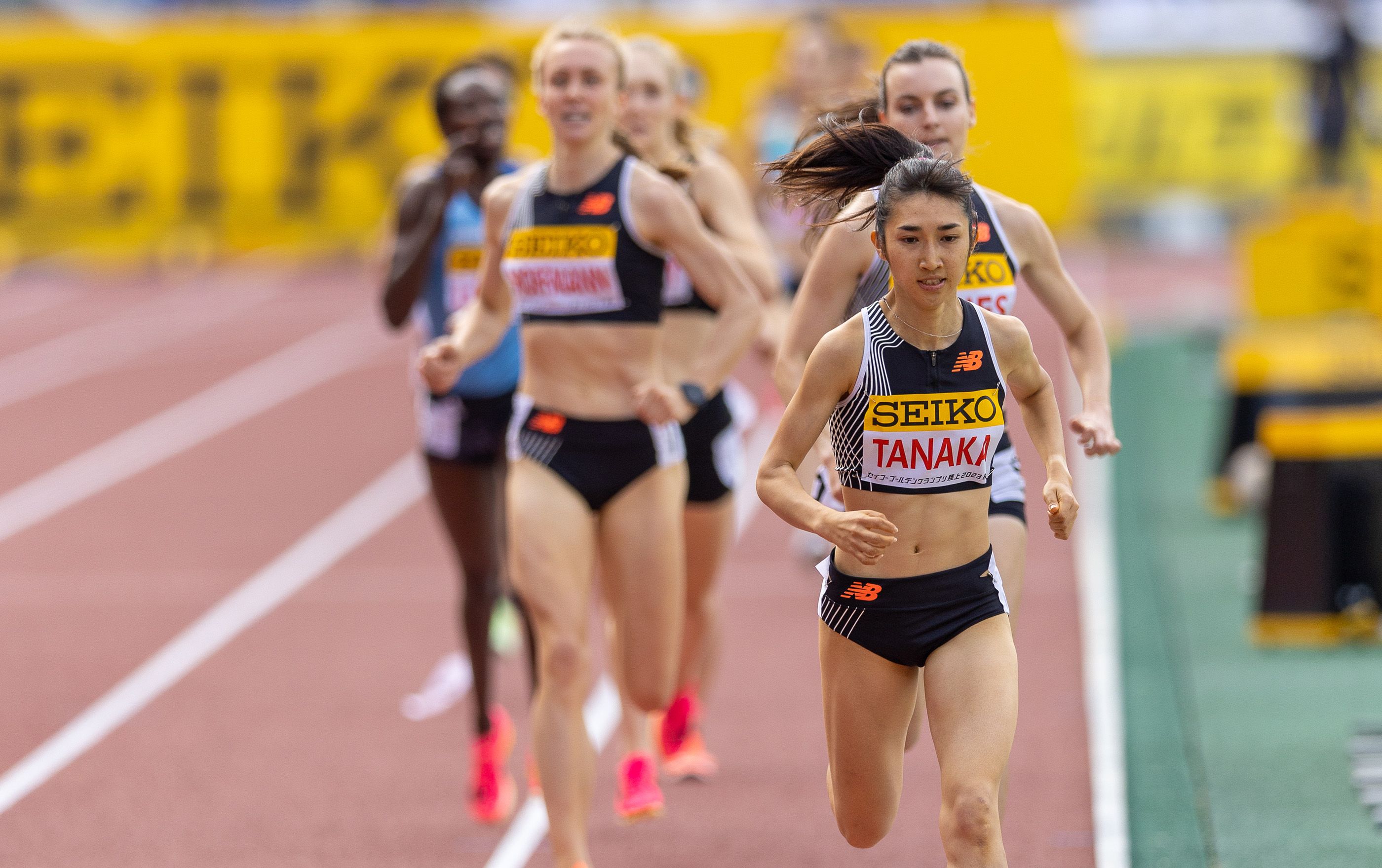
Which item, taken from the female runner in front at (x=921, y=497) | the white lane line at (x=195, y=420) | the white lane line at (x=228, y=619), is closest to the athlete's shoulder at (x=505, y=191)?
the female runner in front at (x=921, y=497)

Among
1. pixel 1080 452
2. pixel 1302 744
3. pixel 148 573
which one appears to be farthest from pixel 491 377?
pixel 1080 452

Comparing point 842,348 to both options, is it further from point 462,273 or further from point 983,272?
point 462,273

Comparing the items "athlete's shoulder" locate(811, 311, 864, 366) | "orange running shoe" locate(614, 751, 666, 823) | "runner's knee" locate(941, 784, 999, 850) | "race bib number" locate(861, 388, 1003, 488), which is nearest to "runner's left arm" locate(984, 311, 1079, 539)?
"race bib number" locate(861, 388, 1003, 488)

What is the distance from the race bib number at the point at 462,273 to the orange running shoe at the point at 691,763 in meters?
1.77

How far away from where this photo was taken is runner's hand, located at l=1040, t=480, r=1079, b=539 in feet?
14.0

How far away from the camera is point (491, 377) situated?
6.96 m

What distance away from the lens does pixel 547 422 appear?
582 centimetres

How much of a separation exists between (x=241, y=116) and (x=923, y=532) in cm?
1807

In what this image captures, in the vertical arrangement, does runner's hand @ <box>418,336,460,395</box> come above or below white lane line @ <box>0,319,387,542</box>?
above

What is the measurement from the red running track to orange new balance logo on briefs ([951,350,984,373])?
2.10 meters

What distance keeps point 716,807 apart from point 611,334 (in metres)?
1.88

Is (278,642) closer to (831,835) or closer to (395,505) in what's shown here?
(395,505)

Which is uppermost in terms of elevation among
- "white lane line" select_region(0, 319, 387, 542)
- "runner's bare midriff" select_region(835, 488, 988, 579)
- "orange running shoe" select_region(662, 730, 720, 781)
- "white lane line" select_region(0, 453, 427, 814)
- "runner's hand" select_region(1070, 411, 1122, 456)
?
"runner's hand" select_region(1070, 411, 1122, 456)

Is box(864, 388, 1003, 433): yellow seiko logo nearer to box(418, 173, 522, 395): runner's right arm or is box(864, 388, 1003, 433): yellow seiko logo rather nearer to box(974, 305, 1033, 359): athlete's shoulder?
box(974, 305, 1033, 359): athlete's shoulder
